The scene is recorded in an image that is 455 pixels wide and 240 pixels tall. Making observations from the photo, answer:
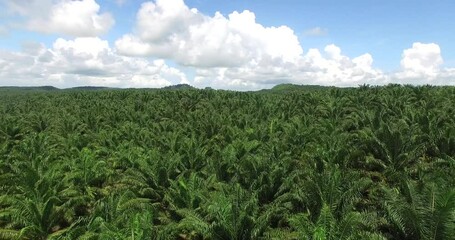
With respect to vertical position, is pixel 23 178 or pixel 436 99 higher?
pixel 436 99

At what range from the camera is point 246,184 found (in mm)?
23656

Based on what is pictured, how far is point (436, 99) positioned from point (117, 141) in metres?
32.5

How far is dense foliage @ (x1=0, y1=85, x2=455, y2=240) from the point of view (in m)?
15.3

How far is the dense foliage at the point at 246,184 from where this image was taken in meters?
15.3

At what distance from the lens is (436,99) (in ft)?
138

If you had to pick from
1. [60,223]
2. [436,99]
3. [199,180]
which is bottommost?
[60,223]

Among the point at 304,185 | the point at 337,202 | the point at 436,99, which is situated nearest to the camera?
the point at 337,202

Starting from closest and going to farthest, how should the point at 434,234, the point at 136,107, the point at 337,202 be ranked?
the point at 434,234 → the point at 337,202 → the point at 136,107

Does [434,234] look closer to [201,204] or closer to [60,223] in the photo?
[201,204]

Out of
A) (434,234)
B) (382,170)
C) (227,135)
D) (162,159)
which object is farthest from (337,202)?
(227,135)

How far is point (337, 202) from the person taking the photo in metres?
18.3

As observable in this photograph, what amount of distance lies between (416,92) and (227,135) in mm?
26638

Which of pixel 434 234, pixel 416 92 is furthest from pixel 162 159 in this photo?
pixel 416 92

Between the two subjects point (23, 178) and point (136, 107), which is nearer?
point (23, 178)
